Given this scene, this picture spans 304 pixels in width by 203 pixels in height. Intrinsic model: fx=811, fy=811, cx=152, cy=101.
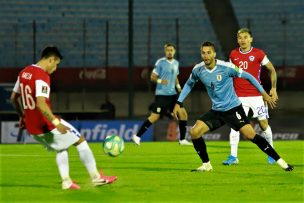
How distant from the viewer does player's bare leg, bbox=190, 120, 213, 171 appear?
1178 cm

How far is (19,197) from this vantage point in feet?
30.9

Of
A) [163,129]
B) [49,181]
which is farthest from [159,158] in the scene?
[163,129]

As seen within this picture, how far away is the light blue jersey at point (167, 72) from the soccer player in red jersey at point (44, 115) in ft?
31.1

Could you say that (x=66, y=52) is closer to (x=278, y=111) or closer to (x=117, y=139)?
(x=278, y=111)

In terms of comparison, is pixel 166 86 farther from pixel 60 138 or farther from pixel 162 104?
pixel 60 138

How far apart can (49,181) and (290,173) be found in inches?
139

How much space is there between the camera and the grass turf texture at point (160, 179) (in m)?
9.37

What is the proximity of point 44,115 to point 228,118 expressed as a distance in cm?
350

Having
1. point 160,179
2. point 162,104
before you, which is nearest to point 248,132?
point 160,179

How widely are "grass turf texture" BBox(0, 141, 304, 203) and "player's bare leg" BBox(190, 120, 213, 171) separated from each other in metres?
0.22

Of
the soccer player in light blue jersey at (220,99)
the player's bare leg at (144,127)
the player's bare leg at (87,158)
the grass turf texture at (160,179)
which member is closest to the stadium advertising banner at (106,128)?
the player's bare leg at (144,127)

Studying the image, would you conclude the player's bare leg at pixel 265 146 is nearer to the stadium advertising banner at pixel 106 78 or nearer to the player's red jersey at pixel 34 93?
the player's red jersey at pixel 34 93

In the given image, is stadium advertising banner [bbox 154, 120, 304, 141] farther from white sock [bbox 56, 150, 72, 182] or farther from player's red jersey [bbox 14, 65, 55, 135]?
player's red jersey [bbox 14, 65, 55, 135]

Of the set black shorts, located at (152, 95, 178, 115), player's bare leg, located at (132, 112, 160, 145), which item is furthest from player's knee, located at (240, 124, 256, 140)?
black shorts, located at (152, 95, 178, 115)
